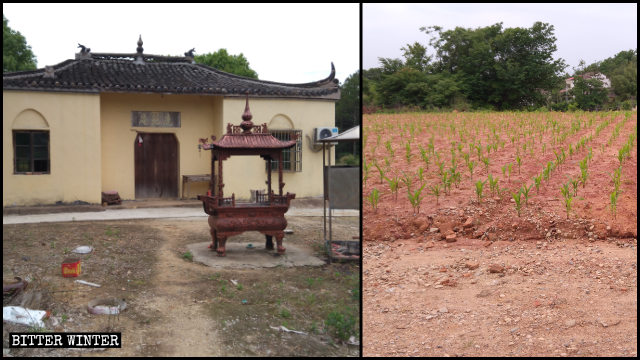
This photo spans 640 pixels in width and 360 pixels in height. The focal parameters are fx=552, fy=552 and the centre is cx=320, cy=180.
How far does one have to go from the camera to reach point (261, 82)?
12352mm

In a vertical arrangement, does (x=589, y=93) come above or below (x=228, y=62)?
below

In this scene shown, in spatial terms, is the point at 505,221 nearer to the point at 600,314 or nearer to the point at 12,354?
the point at 600,314

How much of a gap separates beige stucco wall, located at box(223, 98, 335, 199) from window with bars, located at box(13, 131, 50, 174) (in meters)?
3.36

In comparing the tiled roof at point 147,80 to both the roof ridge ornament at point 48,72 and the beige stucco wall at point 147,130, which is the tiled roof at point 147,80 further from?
the beige stucco wall at point 147,130

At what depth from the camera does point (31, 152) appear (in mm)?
10297

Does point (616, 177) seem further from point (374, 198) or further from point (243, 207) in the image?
point (243, 207)

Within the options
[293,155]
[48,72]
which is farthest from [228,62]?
[48,72]

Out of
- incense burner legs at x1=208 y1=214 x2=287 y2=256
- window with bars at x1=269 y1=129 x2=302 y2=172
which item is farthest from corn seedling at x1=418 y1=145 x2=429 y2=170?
window with bars at x1=269 y1=129 x2=302 y2=172

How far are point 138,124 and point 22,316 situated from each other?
808 centimetres

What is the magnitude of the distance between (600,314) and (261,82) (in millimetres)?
9144

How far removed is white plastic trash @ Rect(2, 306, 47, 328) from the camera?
3.85 metres

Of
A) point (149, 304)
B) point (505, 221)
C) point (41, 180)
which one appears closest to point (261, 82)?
point (41, 180)

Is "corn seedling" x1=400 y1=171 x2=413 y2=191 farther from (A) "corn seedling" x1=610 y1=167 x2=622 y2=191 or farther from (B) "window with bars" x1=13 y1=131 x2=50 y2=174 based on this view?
(B) "window with bars" x1=13 y1=131 x2=50 y2=174

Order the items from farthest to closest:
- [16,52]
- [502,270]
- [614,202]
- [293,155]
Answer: [16,52], [293,155], [614,202], [502,270]
